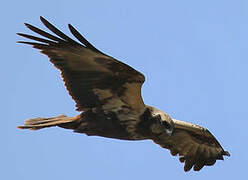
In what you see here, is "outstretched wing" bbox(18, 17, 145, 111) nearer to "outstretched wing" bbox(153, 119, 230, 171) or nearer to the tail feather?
the tail feather

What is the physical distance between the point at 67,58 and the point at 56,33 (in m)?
0.48

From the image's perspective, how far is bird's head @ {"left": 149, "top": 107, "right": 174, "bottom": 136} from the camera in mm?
10133

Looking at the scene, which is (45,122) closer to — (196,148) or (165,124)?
(165,124)

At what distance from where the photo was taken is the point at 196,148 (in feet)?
40.0

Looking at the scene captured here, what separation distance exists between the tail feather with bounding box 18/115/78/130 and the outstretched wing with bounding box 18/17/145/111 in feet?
0.96

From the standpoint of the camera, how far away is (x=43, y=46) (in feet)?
31.8

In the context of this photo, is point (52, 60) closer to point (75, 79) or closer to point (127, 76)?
point (75, 79)

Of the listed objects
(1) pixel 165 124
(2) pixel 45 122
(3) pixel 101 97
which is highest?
(3) pixel 101 97


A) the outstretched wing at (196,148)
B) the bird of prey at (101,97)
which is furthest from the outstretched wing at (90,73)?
the outstretched wing at (196,148)

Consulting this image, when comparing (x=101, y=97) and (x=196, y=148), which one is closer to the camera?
(x=101, y=97)

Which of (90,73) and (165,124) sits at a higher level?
(90,73)

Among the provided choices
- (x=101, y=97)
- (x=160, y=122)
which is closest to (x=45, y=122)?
(x=101, y=97)

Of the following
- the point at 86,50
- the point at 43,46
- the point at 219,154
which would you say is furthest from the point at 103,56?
the point at 219,154

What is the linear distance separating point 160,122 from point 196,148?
89.4 inches
